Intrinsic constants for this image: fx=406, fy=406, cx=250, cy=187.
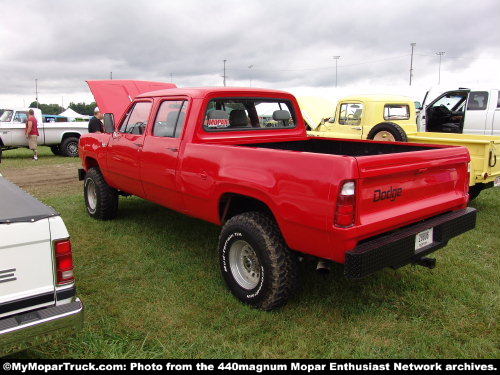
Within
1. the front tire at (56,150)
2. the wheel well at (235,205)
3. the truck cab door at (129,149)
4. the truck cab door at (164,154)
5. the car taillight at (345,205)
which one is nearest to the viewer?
the car taillight at (345,205)

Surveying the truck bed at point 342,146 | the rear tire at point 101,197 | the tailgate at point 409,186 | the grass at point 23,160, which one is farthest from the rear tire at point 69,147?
the tailgate at point 409,186

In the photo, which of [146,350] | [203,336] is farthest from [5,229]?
[203,336]

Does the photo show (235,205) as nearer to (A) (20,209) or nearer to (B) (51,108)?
(A) (20,209)

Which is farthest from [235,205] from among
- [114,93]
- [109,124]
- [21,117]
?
[21,117]

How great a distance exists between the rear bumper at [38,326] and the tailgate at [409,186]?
1884 mm

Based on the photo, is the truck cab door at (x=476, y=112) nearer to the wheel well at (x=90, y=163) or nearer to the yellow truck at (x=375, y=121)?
the yellow truck at (x=375, y=121)

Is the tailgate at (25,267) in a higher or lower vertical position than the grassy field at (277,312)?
higher

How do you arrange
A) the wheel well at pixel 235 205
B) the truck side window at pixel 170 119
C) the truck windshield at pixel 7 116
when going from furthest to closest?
1. the truck windshield at pixel 7 116
2. the truck side window at pixel 170 119
3. the wheel well at pixel 235 205

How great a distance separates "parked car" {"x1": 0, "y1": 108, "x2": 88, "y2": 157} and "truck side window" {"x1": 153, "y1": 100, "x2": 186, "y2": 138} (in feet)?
39.0

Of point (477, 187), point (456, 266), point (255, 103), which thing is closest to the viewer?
point (456, 266)

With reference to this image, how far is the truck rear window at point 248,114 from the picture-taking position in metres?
4.27

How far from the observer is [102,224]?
231 inches

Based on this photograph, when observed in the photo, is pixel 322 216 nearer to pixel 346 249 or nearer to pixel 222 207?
pixel 346 249

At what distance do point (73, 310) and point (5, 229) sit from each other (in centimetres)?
60
